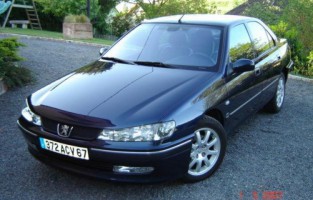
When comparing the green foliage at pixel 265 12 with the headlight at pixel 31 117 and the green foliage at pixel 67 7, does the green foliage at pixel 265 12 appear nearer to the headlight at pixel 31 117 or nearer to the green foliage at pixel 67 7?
the green foliage at pixel 67 7

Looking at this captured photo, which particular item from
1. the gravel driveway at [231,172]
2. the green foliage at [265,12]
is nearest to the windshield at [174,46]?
the gravel driveway at [231,172]

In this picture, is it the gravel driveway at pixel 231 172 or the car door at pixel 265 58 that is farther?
the car door at pixel 265 58

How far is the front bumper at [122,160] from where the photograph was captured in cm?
303

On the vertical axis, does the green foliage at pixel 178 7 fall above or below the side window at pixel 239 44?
below

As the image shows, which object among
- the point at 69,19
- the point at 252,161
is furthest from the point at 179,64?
the point at 69,19

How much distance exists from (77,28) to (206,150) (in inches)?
433

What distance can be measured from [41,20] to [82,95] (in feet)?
59.3

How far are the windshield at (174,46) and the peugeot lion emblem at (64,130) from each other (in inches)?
55.1

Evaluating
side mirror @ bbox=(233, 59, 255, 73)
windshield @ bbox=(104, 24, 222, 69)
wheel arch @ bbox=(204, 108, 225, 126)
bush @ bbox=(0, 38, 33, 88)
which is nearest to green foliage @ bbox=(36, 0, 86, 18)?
bush @ bbox=(0, 38, 33, 88)

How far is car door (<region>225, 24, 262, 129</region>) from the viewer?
4.04 meters

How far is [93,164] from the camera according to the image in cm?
314

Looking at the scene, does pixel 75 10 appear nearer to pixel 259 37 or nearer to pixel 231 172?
pixel 259 37

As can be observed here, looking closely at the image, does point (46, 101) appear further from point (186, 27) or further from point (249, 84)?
point (249, 84)

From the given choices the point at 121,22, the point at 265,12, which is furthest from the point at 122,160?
the point at 121,22
